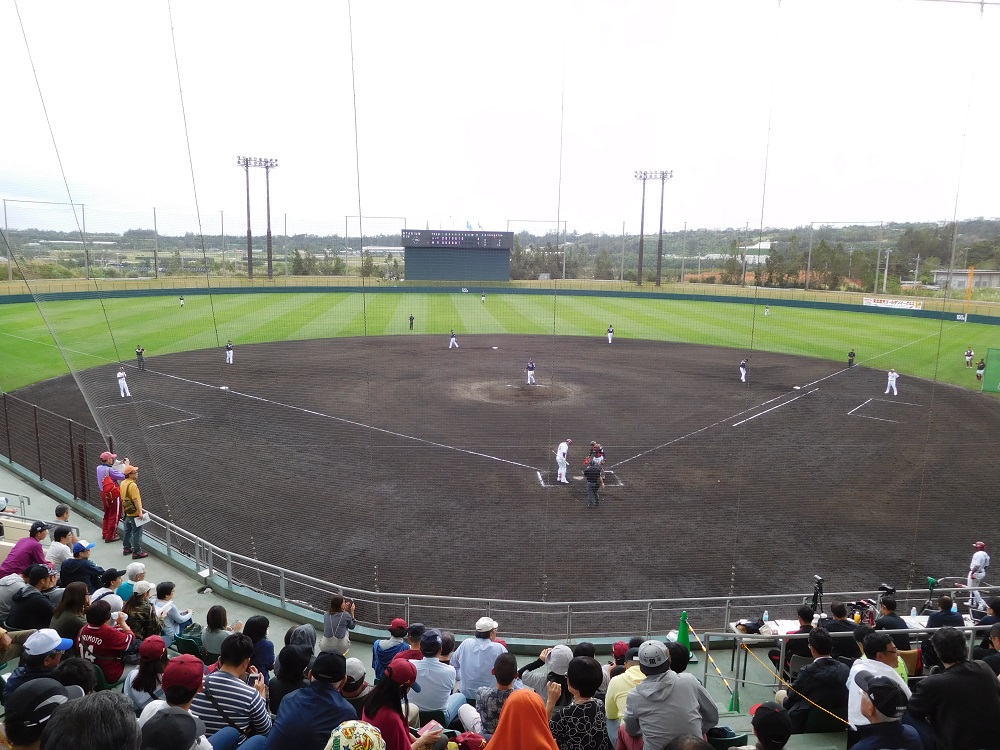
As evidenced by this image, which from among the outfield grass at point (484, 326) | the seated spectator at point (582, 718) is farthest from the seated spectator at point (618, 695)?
the outfield grass at point (484, 326)

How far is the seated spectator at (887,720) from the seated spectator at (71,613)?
4.64 m

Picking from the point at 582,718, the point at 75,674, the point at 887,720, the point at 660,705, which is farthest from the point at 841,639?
the point at 75,674

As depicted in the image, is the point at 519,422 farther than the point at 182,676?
Yes

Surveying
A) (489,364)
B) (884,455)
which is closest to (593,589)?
(884,455)

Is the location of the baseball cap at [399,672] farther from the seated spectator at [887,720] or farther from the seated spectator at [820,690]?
the seated spectator at [820,690]

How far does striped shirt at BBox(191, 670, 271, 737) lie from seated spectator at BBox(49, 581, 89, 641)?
150 cm

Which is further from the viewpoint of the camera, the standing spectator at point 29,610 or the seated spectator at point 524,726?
the standing spectator at point 29,610

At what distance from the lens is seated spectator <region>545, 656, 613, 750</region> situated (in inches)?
123

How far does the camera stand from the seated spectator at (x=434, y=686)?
4.13m

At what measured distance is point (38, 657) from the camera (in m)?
3.43

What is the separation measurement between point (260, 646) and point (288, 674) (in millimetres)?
846

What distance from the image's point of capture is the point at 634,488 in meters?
13.5

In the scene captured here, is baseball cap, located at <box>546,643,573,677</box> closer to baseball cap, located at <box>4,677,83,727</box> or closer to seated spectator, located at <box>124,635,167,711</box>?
seated spectator, located at <box>124,635,167,711</box>

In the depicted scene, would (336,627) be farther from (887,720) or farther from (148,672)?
(887,720)
